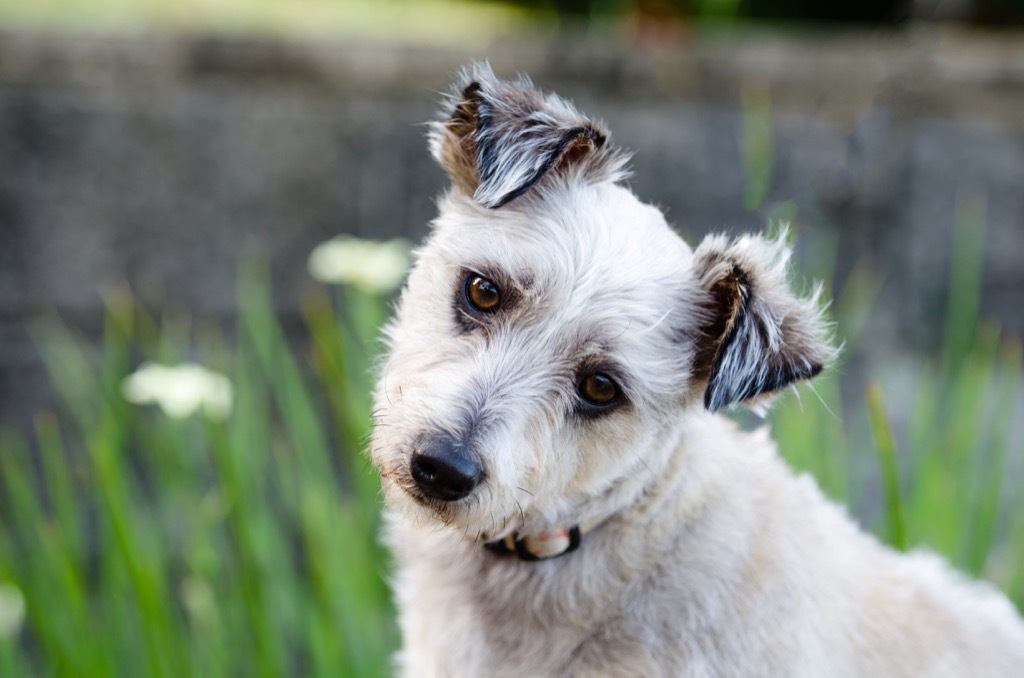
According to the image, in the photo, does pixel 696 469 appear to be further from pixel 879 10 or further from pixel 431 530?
pixel 879 10

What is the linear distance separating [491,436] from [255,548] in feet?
3.56

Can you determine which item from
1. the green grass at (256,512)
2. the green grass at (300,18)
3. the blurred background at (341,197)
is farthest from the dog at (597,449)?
the green grass at (300,18)

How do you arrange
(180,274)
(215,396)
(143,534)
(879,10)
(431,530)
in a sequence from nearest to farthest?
(431,530)
(215,396)
(143,534)
(180,274)
(879,10)

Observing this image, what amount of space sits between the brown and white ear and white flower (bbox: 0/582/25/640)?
1502 millimetres

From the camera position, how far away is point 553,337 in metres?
1.79

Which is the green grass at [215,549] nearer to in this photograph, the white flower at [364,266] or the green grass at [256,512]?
the green grass at [256,512]

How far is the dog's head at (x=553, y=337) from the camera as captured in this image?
1695 mm

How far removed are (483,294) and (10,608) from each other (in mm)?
1583

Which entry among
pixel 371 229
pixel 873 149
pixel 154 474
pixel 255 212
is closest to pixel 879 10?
pixel 873 149

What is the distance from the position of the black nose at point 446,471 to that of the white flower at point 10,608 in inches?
51.8

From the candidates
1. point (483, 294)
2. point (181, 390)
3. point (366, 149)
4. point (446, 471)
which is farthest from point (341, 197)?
point (446, 471)

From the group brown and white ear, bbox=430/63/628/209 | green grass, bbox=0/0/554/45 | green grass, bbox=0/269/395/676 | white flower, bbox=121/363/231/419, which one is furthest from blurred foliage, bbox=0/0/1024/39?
brown and white ear, bbox=430/63/628/209

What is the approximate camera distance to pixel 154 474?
3512mm

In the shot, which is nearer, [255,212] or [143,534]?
[143,534]
